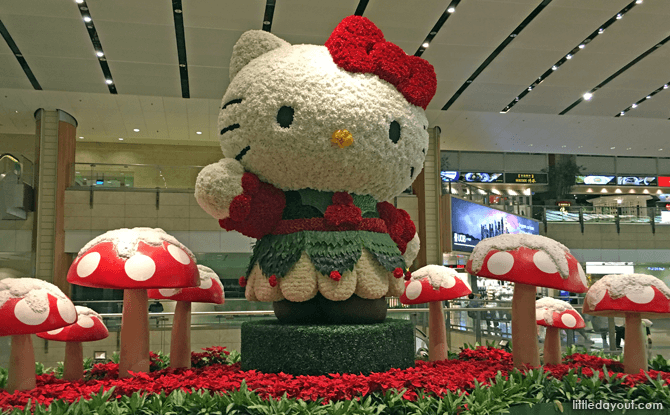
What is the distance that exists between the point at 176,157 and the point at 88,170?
533 centimetres

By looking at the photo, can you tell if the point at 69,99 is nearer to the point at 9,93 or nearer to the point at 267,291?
the point at 9,93

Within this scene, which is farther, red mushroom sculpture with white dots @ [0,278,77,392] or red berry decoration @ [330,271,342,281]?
red berry decoration @ [330,271,342,281]

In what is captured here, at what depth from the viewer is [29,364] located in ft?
11.4

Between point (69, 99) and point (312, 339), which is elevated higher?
point (69, 99)

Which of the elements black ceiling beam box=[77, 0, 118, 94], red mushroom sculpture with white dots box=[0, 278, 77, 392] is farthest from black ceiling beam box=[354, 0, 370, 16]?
red mushroom sculpture with white dots box=[0, 278, 77, 392]

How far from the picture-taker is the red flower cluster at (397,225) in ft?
13.2

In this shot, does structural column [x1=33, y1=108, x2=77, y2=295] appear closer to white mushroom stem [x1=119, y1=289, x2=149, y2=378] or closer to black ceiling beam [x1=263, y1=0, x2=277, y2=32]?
black ceiling beam [x1=263, y1=0, x2=277, y2=32]

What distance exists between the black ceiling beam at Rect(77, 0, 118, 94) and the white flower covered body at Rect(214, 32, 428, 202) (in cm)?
650

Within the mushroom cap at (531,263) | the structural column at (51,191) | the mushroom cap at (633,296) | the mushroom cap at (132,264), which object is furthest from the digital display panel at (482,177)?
the mushroom cap at (132,264)

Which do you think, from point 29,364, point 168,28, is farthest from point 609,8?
point 29,364

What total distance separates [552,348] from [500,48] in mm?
7513

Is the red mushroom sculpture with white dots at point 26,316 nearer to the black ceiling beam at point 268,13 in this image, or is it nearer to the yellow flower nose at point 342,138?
the yellow flower nose at point 342,138

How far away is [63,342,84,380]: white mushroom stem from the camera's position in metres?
3.97

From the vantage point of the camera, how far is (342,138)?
135 inches
